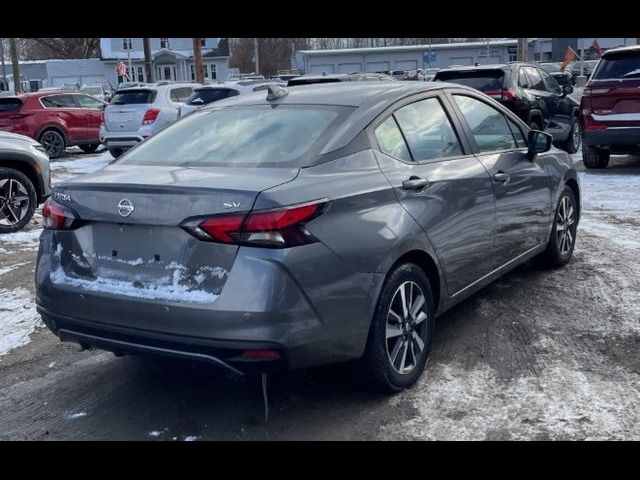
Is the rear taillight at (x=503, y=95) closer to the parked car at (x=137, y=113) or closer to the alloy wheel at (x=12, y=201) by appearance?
the parked car at (x=137, y=113)

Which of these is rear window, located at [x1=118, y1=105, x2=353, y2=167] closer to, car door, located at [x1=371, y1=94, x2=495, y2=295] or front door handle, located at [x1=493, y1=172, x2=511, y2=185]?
car door, located at [x1=371, y1=94, x2=495, y2=295]

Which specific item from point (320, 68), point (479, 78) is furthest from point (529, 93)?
point (320, 68)

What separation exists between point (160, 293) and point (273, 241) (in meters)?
0.60

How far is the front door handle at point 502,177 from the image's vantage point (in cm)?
513

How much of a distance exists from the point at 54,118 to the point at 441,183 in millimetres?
15797

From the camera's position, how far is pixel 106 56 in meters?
66.8

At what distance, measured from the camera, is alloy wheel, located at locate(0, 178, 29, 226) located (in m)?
8.73

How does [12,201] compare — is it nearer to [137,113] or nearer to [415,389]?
[415,389]

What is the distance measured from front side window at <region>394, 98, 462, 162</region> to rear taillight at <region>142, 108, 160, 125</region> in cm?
1267

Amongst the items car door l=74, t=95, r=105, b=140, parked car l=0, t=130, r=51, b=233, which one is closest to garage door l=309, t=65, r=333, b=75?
car door l=74, t=95, r=105, b=140

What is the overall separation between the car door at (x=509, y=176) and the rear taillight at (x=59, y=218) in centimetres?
264

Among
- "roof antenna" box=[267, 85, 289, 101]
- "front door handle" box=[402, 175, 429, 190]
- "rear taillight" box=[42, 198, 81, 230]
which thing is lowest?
"rear taillight" box=[42, 198, 81, 230]

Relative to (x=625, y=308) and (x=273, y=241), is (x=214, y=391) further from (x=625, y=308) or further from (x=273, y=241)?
(x=625, y=308)

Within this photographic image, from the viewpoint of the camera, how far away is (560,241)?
20.9ft
